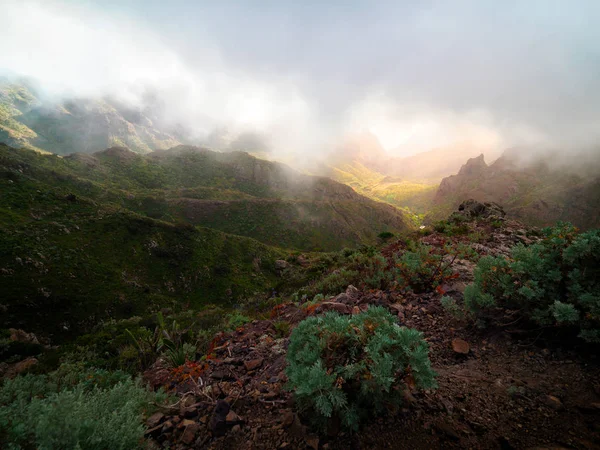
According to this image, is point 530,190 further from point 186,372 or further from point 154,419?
point 154,419

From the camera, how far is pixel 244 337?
543cm

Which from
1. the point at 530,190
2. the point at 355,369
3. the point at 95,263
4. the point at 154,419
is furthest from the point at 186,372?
the point at 530,190

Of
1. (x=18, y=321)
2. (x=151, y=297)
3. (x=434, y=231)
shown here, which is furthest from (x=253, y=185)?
(x=434, y=231)

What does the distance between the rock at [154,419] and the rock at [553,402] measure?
3846 millimetres

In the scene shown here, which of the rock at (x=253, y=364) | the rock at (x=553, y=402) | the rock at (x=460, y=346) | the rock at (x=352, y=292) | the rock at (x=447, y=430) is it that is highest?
the rock at (x=553, y=402)

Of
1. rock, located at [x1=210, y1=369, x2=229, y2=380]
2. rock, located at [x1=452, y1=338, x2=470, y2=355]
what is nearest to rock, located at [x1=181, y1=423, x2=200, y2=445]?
rock, located at [x1=210, y1=369, x2=229, y2=380]

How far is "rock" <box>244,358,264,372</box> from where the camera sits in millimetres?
3900

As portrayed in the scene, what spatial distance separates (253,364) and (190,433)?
145cm

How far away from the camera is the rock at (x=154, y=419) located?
2784mm

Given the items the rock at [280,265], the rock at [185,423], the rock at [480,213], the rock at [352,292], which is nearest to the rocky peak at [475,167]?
the rock at [280,265]

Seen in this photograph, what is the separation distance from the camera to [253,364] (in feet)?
12.9

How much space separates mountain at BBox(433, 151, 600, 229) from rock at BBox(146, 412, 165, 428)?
374 feet

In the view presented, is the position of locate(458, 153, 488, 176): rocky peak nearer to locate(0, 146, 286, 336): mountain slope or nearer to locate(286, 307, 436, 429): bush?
locate(0, 146, 286, 336): mountain slope

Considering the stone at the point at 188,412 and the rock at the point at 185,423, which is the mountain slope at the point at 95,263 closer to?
the stone at the point at 188,412
